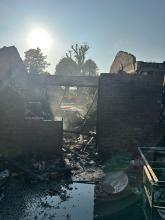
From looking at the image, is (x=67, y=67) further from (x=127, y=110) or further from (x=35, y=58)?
(x=127, y=110)

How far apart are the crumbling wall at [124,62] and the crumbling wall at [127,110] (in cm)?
823

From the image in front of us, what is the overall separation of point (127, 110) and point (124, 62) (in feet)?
42.4

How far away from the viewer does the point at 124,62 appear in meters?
22.0

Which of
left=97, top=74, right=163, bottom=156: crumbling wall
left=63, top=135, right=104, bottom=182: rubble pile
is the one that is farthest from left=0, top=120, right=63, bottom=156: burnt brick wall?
left=97, top=74, right=163, bottom=156: crumbling wall

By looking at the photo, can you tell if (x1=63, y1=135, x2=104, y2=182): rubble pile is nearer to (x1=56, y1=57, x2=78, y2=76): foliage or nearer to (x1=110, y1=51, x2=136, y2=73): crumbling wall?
(x1=110, y1=51, x2=136, y2=73): crumbling wall

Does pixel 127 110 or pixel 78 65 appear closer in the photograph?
pixel 127 110

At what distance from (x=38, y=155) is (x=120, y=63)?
16.1 meters

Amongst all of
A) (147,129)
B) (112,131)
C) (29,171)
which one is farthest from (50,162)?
(147,129)

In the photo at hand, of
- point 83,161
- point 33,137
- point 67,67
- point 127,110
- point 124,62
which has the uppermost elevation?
point 67,67

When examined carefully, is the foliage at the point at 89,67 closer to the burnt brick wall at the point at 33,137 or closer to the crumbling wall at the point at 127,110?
the crumbling wall at the point at 127,110

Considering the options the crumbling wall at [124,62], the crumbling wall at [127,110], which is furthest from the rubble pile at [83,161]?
the crumbling wall at [124,62]

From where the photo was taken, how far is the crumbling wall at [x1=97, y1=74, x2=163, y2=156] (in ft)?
32.2

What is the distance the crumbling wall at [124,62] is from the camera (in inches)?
752

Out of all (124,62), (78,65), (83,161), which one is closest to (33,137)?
(83,161)
